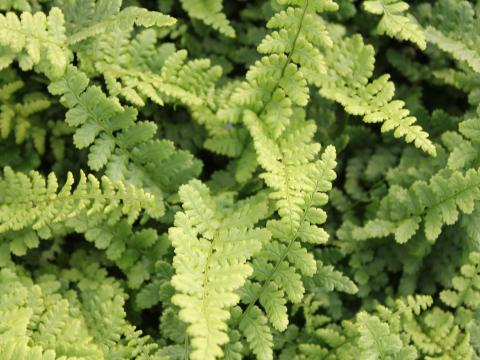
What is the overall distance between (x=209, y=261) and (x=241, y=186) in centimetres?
74

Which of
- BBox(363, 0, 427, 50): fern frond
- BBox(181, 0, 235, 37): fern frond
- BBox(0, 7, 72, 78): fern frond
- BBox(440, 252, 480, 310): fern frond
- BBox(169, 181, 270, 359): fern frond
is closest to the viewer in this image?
BBox(169, 181, 270, 359): fern frond

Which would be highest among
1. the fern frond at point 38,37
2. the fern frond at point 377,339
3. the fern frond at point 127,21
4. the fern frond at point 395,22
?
the fern frond at point 395,22

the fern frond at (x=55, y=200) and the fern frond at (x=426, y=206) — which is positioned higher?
the fern frond at (x=426, y=206)

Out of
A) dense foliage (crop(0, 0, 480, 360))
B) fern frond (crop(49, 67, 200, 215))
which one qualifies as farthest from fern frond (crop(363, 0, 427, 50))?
fern frond (crop(49, 67, 200, 215))

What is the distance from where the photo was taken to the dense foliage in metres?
2.13

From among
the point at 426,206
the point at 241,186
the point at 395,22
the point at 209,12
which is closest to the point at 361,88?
the point at 395,22

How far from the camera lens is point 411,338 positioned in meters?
2.48

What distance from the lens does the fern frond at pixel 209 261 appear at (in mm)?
1695

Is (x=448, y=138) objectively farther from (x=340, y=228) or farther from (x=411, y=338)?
(x=411, y=338)

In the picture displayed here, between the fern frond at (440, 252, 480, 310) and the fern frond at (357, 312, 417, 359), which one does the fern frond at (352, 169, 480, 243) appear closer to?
the fern frond at (440, 252, 480, 310)

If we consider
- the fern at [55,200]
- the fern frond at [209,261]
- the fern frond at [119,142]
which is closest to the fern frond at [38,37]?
the fern frond at [119,142]

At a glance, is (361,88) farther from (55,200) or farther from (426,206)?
(55,200)

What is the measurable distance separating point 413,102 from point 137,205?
141 centimetres

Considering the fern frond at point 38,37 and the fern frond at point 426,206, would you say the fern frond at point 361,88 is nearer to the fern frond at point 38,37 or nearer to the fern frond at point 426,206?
the fern frond at point 426,206
